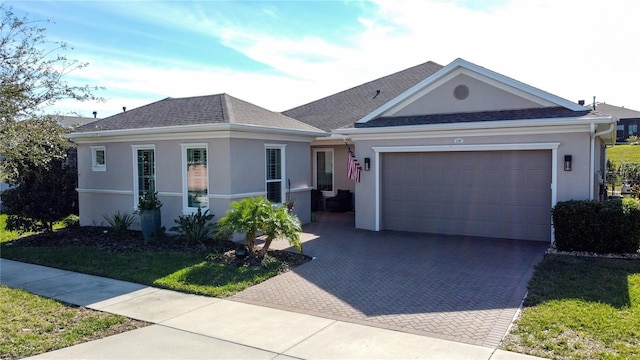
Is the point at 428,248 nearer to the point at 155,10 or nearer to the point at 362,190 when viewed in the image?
the point at 362,190

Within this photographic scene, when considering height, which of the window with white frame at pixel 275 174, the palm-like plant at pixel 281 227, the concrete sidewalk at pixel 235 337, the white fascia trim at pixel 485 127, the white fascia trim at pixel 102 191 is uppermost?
the white fascia trim at pixel 485 127

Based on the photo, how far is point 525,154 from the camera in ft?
35.8

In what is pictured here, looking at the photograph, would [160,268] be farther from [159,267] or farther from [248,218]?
[248,218]

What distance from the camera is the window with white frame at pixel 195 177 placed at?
39.4 ft

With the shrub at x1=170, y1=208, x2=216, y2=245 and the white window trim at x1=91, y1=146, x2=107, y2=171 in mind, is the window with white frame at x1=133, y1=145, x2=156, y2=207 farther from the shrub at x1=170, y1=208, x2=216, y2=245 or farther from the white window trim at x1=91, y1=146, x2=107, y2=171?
the shrub at x1=170, y1=208, x2=216, y2=245

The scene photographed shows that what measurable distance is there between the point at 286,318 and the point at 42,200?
10517 mm

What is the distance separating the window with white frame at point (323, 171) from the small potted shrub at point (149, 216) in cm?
713

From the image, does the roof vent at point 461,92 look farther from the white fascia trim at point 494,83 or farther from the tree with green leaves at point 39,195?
the tree with green leaves at point 39,195

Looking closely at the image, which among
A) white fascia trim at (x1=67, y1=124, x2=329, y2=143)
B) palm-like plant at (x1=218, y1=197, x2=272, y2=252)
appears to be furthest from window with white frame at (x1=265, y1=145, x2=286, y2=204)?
palm-like plant at (x1=218, y1=197, x2=272, y2=252)

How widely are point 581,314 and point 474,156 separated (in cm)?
611

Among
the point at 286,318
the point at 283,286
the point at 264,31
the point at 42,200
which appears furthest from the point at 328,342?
the point at 42,200

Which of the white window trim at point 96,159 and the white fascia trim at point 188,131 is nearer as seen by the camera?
the white fascia trim at point 188,131

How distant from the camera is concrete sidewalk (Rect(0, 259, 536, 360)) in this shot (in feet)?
16.8

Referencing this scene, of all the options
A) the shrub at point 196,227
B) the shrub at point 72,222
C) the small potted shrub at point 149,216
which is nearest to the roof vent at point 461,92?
the shrub at point 196,227
